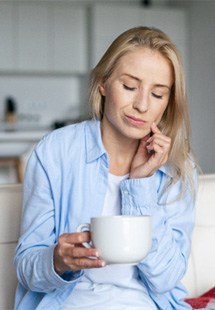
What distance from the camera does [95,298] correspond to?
1.25m

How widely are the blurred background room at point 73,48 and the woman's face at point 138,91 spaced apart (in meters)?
4.40

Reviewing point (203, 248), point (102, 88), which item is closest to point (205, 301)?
point (203, 248)

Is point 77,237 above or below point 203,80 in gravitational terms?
above

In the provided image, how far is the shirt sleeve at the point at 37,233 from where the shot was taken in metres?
1.21

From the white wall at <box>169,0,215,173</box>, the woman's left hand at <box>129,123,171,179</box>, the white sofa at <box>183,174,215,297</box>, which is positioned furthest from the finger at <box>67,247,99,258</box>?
the white wall at <box>169,0,215,173</box>

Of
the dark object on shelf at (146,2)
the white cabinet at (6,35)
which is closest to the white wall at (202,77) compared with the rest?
the dark object on shelf at (146,2)

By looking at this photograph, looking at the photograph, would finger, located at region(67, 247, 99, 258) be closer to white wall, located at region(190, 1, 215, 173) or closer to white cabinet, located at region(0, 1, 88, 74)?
white wall, located at region(190, 1, 215, 173)

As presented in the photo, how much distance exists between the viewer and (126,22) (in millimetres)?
6039

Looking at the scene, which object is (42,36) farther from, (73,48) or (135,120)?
(135,120)

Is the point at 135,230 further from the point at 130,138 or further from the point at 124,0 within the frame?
the point at 124,0

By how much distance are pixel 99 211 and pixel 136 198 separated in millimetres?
102

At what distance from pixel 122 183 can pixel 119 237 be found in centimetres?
30

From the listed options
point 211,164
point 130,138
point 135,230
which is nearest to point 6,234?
point 130,138

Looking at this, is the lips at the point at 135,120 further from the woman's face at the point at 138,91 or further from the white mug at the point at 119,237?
the white mug at the point at 119,237
